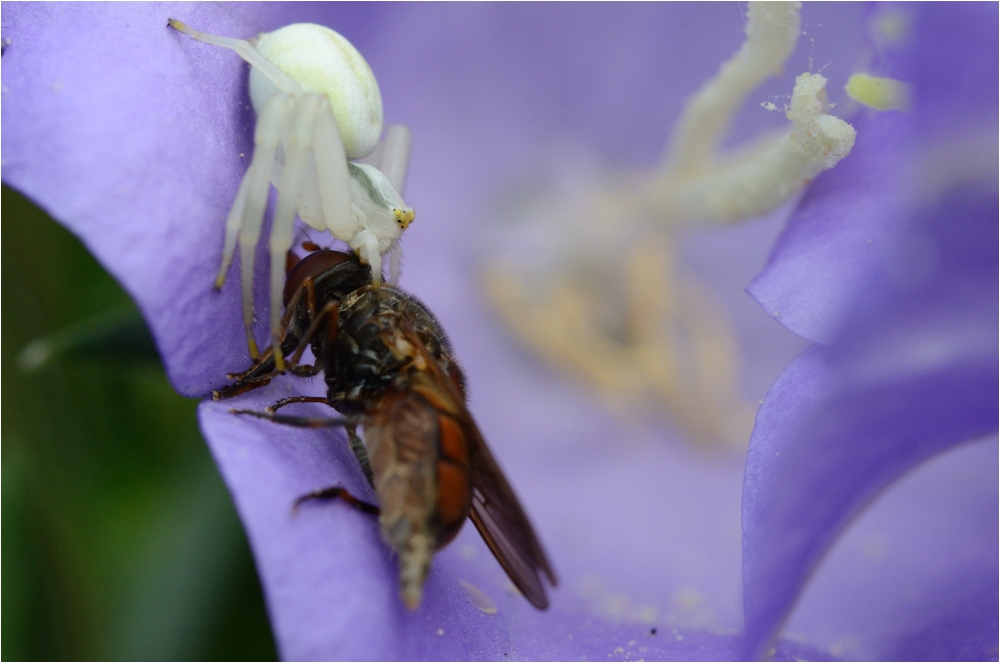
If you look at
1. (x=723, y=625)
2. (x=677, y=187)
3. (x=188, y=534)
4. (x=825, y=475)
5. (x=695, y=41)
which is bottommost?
(x=188, y=534)

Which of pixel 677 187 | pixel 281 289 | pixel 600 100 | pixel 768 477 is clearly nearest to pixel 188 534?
pixel 281 289

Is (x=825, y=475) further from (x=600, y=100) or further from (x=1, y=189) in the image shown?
(x=600, y=100)

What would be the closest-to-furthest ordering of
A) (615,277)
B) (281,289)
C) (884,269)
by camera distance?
(884,269)
(281,289)
(615,277)

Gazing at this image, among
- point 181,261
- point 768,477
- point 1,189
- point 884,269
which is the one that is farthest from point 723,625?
point 1,189

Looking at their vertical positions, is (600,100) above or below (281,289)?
above

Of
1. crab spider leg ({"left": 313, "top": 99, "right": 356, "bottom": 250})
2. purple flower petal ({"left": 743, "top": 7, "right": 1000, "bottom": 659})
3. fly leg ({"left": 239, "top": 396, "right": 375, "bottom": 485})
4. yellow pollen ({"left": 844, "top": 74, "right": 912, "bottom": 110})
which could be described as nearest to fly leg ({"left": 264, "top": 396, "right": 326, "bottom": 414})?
fly leg ({"left": 239, "top": 396, "right": 375, "bottom": 485})

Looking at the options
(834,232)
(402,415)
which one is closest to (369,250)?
(402,415)

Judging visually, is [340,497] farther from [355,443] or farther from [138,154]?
[138,154]

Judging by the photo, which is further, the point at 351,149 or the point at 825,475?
the point at 351,149

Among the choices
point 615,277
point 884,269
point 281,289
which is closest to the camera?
point 884,269

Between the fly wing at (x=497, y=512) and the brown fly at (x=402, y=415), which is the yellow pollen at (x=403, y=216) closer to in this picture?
the brown fly at (x=402, y=415)
